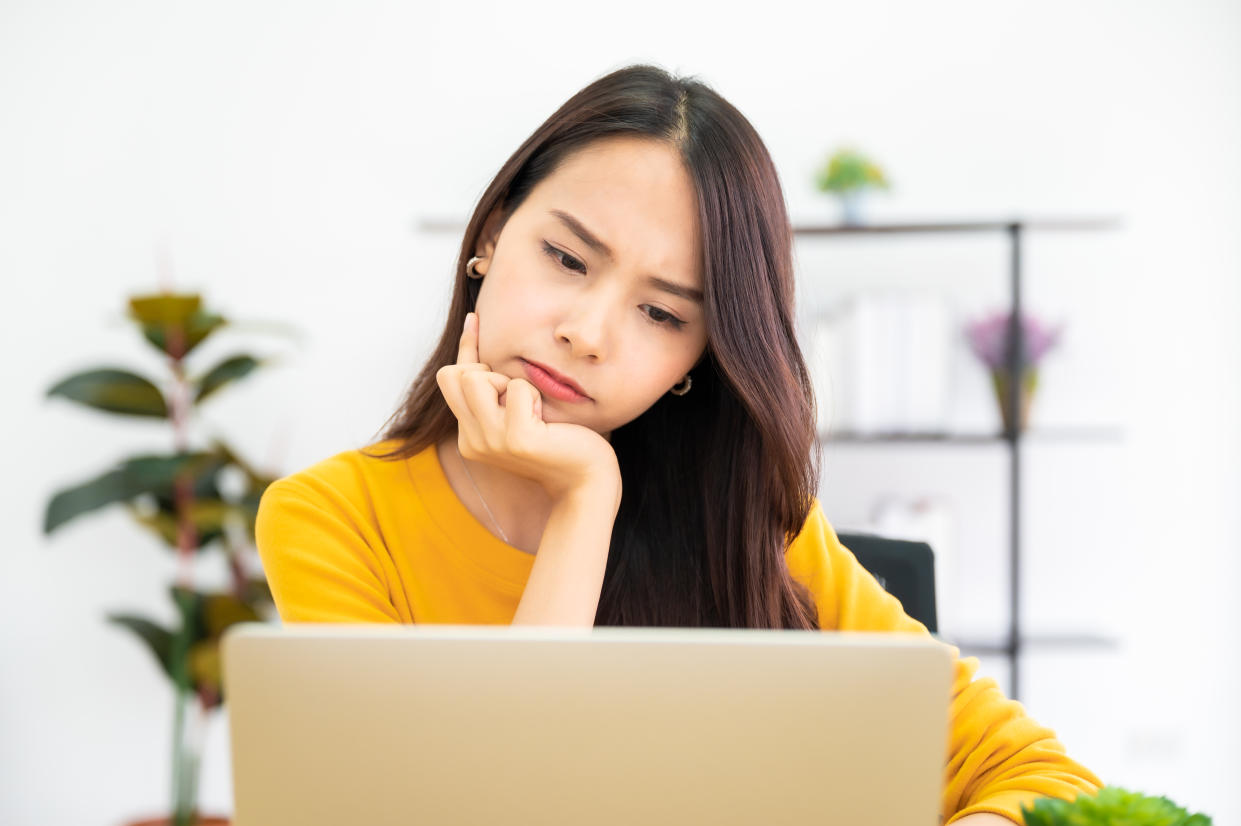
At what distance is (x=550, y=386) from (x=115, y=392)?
4.77 feet

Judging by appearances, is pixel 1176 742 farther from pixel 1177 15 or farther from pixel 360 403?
pixel 360 403

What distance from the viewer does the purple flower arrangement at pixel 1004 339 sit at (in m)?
2.28

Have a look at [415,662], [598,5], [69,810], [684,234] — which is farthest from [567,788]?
[69,810]

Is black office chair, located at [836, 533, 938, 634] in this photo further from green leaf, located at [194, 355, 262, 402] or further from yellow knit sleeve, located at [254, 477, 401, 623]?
green leaf, located at [194, 355, 262, 402]

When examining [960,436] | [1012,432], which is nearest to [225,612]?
[960,436]

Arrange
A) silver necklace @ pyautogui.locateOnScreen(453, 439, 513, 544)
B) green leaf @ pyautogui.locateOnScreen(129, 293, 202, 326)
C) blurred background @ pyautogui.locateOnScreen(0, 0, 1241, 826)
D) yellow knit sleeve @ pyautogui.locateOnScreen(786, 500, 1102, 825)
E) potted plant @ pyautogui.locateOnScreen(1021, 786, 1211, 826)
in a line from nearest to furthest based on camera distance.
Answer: potted plant @ pyautogui.locateOnScreen(1021, 786, 1211, 826) → yellow knit sleeve @ pyautogui.locateOnScreen(786, 500, 1102, 825) → silver necklace @ pyautogui.locateOnScreen(453, 439, 513, 544) → green leaf @ pyautogui.locateOnScreen(129, 293, 202, 326) → blurred background @ pyautogui.locateOnScreen(0, 0, 1241, 826)

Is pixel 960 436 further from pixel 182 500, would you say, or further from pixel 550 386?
pixel 182 500

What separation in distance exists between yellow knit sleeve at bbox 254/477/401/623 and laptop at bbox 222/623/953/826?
481 mm

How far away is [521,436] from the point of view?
951 mm

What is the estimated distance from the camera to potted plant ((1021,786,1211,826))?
0.45m

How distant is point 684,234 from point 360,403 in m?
1.76

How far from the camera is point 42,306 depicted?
2475 mm

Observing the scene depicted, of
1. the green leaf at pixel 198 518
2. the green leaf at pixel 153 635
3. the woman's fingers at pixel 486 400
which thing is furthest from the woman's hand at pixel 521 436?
the green leaf at pixel 153 635

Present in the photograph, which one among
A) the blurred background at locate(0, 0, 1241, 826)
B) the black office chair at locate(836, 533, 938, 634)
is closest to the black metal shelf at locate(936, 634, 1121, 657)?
the blurred background at locate(0, 0, 1241, 826)
